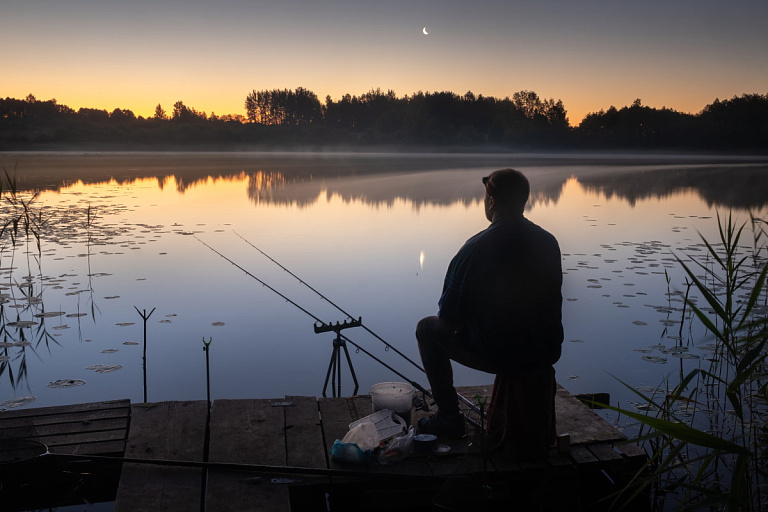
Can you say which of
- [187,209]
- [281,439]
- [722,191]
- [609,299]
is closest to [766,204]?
[722,191]

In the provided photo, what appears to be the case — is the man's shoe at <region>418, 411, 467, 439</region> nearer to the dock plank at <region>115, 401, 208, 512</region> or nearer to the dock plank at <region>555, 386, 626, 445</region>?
the dock plank at <region>555, 386, 626, 445</region>

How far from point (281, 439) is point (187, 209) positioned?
1230 cm

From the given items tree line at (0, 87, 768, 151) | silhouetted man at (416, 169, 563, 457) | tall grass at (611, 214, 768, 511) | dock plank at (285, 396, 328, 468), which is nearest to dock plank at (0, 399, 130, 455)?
dock plank at (285, 396, 328, 468)

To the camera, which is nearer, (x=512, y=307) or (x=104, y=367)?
(x=512, y=307)

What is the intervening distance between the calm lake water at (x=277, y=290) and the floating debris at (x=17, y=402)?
12 millimetres

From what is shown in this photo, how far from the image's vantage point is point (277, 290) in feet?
24.1

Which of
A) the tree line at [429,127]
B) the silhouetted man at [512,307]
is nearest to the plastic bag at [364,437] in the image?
the silhouetted man at [512,307]

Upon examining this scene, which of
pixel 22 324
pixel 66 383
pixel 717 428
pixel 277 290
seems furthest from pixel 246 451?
pixel 277 290

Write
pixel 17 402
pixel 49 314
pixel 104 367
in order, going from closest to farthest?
1. pixel 17 402
2. pixel 104 367
3. pixel 49 314

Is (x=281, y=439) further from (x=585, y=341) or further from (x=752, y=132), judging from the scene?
(x=752, y=132)

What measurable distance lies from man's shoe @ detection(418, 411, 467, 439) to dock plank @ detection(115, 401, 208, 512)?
1083 mm

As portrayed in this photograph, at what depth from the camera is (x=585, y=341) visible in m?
5.61

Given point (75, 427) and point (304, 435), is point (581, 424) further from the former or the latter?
point (75, 427)

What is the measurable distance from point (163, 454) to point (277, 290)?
169 inches
